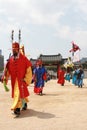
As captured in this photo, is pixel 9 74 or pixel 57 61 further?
pixel 57 61

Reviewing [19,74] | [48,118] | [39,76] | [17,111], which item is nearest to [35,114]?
[17,111]

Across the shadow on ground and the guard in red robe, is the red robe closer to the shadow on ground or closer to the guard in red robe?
the guard in red robe

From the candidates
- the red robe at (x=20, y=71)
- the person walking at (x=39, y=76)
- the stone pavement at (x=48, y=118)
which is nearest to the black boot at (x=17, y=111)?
the stone pavement at (x=48, y=118)

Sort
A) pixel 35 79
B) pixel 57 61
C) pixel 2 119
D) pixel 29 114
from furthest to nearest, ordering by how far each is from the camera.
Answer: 1. pixel 57 61
2. pixel 35 79
3. pixel 29 114
4. pixel 2 119

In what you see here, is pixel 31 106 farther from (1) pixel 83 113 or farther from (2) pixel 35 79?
(2) pixel 35 79

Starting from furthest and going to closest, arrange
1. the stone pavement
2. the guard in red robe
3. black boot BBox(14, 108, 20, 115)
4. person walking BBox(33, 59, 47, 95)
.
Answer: person walking BBox(33, 59, 47, 95)
the guard in red robe
black boot BBox(14, 108, 20, 115)
the stone pavement

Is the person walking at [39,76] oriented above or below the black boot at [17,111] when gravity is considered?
above

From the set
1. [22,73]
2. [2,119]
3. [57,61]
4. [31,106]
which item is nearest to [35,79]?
[31,106]

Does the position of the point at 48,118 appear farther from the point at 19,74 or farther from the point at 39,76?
the point at 39,76

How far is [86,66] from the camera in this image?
253 feet

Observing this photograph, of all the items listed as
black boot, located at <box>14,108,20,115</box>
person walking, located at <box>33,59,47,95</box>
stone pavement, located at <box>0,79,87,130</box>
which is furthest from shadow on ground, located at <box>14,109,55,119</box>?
person walking, located at <box>33,59,47,95</box>

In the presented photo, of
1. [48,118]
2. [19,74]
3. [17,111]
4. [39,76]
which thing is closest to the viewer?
[48,118]

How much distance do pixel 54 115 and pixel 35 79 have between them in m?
8.25

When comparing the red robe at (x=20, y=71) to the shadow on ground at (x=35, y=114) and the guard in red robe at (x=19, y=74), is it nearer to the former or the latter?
the guard in red robe at (x=19, y=74)
